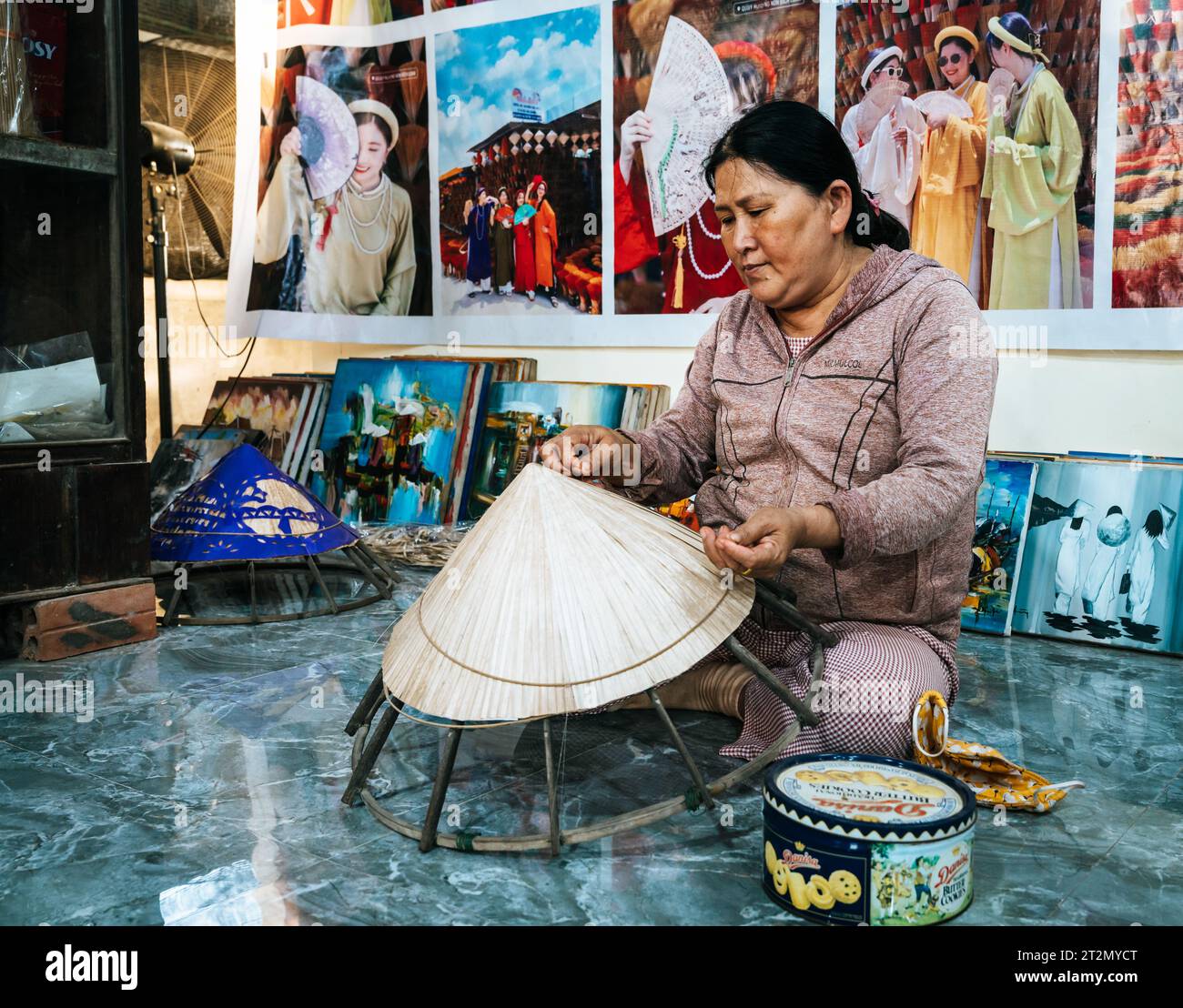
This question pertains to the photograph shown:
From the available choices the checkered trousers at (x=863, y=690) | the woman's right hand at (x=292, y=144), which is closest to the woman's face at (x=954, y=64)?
the checkered trousers at (x=863, y=690)

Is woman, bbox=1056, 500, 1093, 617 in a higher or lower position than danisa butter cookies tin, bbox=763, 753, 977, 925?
higher

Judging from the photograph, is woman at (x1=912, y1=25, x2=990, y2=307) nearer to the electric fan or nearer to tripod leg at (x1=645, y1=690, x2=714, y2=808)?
tripod leg at (x1=645, y1=690, x2=714, y2=808)

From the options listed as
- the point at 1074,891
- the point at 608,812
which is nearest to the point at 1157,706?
the point at 1074,891

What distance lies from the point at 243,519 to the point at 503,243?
150 centimetres

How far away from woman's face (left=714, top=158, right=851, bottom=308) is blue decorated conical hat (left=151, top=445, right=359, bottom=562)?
1.66 m

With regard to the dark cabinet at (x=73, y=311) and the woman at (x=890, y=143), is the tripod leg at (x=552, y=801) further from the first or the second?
the woman at (x=890, y=143)

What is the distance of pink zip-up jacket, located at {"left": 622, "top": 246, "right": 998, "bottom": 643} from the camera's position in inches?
69.4

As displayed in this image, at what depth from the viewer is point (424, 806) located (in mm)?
1878

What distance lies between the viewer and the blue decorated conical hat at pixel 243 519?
3141 millimetres

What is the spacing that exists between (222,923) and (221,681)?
1.21 metres

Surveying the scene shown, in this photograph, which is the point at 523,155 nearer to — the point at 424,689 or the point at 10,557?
the point at 10,557

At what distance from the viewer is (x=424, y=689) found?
5.50ft

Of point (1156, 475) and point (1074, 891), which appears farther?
point (1156, 475)

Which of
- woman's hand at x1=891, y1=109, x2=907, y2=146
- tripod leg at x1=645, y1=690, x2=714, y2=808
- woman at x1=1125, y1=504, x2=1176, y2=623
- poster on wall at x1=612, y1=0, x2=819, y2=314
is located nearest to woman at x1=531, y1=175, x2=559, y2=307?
poster on wall at x1=612, y1=0, x2=819, y2=314
